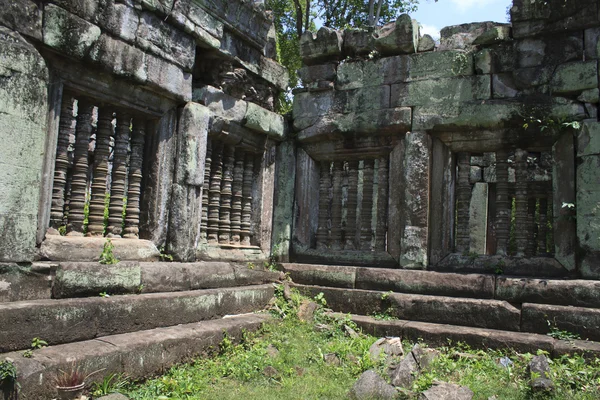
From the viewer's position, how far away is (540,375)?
4.00 m

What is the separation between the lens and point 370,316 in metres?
5.91

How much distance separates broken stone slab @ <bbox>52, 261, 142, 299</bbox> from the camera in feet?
13.2

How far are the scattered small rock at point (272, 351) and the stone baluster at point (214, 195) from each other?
158 cm

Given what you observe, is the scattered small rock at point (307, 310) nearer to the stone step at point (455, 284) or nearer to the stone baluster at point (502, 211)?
the stone step at point (455, 284)

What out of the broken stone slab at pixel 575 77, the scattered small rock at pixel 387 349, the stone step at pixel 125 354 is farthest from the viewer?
the broken stone slab at pixel 575 77

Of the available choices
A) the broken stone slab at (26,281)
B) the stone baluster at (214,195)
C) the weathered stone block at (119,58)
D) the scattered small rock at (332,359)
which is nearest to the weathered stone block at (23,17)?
the weathered stone block at (119,58)

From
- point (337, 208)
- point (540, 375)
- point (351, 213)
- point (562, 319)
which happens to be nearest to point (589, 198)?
point (562, 319)

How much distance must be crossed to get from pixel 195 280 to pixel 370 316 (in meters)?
2.02

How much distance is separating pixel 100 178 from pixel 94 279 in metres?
1.07

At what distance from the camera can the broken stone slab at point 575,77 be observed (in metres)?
5.37

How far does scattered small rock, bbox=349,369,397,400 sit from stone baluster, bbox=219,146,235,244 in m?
2.87

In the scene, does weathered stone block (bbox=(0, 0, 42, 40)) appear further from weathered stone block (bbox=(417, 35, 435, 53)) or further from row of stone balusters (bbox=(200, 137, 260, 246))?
weathered stone block (bbox=(417, 35, 435, 53))

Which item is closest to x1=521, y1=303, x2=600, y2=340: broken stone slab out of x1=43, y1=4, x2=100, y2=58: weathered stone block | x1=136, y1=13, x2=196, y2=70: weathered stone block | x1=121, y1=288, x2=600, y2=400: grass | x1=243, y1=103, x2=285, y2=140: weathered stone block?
x1=121, y1=288, x2=600, y2=400: grass

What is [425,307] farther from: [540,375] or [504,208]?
[540,375]
